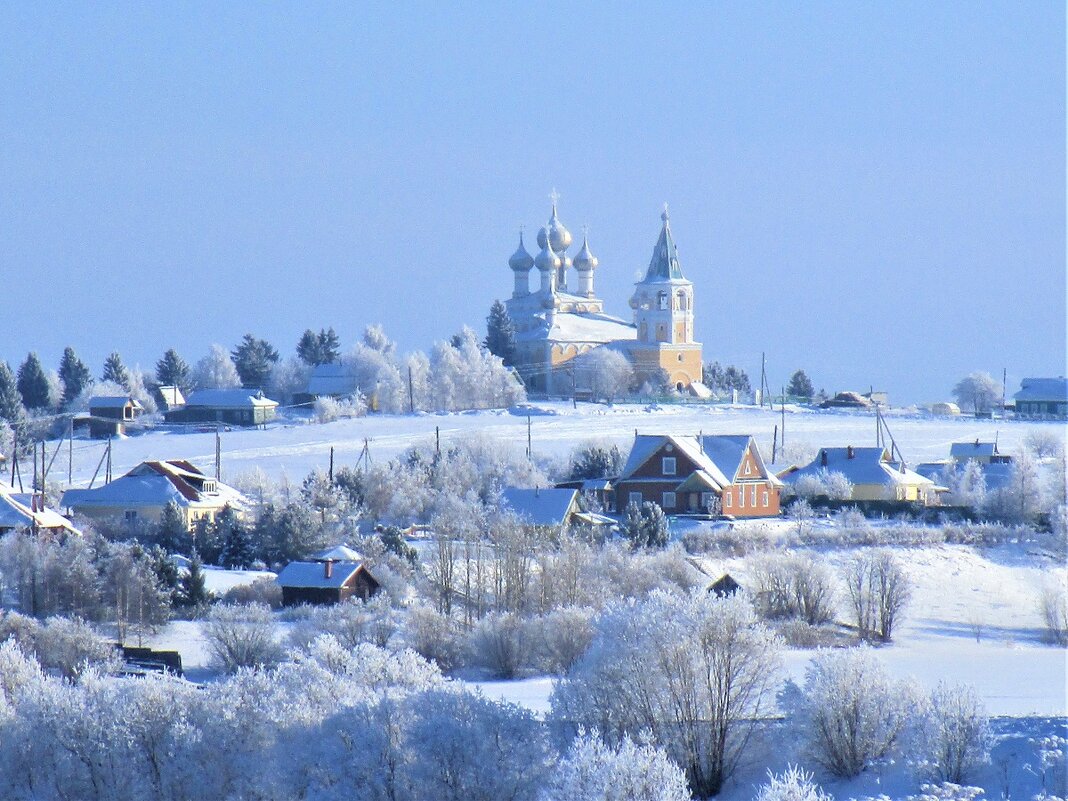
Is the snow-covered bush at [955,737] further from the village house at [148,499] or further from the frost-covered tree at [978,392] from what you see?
the frost-covered tree at [978,392]

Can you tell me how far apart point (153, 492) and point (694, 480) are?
10.3 metres

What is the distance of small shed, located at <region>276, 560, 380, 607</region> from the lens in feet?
88.8

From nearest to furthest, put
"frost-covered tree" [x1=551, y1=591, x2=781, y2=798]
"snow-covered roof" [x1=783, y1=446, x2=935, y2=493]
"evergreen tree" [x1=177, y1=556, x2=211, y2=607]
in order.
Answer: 1. "frost-covered tree" [x1=551, y1=591, x2=781, y2=798]
2. "evergreen tree" [x1=177, y1=556, x2=211, y2=607]
3. "snow-covered roof" [x1=783, y1=446, x2=935, y2=493]

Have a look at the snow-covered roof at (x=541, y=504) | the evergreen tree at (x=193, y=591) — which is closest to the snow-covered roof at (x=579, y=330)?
the snow-covered roof at (x=541, y=504)

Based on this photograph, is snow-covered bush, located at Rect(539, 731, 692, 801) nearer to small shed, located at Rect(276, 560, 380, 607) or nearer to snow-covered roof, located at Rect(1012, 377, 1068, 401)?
small shed, located at Rect(276, 560, 380, 607)

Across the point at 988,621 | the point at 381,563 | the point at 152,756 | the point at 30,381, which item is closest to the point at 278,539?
the point at 381,563

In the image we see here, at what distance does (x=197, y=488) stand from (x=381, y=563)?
27.2 feet

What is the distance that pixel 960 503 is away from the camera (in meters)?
39.2

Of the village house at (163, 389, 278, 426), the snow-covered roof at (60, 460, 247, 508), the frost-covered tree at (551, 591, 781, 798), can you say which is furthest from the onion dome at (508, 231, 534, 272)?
the frost-covered tree at (551, 591, 781, 798)

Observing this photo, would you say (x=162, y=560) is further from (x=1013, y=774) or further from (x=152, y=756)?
(x=1013, y=774)

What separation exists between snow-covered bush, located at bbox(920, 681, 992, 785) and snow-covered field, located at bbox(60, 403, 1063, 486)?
27.3 m

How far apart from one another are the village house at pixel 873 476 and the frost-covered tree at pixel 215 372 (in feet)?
122

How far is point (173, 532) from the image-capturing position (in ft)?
105

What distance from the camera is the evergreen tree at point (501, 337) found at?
234ft
